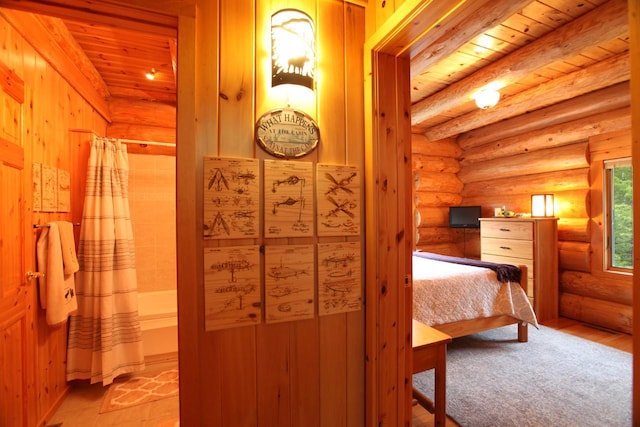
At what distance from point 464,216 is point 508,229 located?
977 mm

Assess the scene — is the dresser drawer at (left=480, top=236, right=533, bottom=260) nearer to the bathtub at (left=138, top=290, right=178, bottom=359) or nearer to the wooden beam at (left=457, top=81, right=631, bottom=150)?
the wooden beam at (left=457, top=81, right=631, bottom=150)

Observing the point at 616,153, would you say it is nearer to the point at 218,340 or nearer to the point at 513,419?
the point at 513,419

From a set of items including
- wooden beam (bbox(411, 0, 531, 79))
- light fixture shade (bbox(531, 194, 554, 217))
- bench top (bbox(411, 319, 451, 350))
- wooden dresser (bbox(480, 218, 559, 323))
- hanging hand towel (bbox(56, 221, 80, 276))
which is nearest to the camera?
wooden beam (bbox(411, 0, 531, 79))

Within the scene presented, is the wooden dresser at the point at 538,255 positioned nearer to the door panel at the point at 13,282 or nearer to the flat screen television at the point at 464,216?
the flat screen television at the point at 464,216

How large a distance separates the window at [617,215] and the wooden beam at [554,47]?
6.06 feet

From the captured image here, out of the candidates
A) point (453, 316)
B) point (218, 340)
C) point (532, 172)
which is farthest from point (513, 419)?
point (532, 172)

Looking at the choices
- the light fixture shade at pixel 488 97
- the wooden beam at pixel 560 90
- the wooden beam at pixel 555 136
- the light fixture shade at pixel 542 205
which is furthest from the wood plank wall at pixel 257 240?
the light fixture shade at pixel 542 205

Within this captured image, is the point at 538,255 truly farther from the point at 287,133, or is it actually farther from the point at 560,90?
the point at 287,133

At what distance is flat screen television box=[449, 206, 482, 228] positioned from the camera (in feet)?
15.5

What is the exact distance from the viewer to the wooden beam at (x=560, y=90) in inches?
105

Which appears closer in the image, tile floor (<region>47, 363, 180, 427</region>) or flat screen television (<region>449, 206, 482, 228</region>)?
tile floor (<region>47, 363, 180, 427</region>)

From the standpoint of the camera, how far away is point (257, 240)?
1190mm

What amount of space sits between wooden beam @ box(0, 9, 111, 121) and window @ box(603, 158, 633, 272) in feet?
17.5

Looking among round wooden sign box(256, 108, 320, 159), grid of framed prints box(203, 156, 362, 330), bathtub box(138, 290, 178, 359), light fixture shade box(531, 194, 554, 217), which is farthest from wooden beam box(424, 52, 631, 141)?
bathtub box(138, 290, 178, 359)
